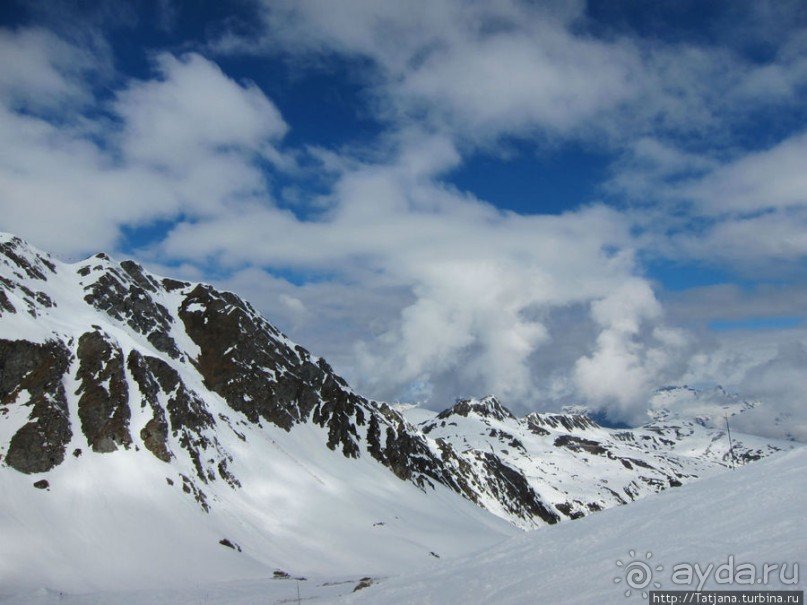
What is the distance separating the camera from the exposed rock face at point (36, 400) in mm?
71688

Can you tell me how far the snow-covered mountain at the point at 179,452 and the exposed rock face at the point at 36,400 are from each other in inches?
7.6

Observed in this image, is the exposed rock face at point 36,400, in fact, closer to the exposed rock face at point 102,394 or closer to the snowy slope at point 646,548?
the exposed rock face at point 102,394

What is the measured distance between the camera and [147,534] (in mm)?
71562

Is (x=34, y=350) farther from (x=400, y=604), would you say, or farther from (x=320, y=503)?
(x=400, y=604)

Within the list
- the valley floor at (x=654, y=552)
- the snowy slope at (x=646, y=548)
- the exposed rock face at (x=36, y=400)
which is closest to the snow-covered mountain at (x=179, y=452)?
the exposed rock face at (x=36, y=400)

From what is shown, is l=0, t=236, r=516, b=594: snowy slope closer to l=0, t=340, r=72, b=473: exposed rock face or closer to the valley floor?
l=0, t=340, r=72, b=473: exposed rock face

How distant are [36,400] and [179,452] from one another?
2377 cm

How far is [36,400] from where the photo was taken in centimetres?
7788

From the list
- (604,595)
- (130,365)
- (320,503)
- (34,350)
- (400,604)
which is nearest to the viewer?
(604,595)

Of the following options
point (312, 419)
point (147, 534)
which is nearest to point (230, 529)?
point (147, 534)

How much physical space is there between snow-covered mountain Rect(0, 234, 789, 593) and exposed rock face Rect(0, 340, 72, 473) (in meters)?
0.19

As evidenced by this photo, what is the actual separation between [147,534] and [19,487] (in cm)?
1589

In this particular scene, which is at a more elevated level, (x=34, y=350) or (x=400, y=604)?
(x=34, y=350)

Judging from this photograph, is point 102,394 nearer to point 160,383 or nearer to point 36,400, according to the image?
point 36,400
